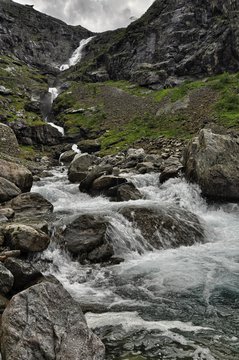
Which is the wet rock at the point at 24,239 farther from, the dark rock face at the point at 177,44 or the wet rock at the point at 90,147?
the dark rock face at the point at 177,44

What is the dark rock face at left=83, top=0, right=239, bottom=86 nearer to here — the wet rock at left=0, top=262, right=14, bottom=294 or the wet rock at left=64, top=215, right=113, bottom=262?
the wet rock at left=64, top=215, right=113, bottom=262

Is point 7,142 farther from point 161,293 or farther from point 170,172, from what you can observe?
point 161,293

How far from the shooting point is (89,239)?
15883mm

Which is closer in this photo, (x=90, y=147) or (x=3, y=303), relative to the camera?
(x=3, y=303)

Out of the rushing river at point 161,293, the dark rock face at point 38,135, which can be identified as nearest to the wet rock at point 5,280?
the rushing river at point 161,293

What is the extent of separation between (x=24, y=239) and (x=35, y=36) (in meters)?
155

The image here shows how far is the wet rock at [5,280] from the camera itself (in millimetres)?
9539

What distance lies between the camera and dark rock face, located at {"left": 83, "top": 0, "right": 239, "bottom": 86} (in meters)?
80.4

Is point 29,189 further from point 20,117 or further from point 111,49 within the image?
point 111,49

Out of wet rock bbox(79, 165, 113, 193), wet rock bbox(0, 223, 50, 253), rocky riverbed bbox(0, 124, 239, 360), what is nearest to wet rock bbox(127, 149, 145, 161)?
rocky riverbed bbox(0, 124, 239, 360)

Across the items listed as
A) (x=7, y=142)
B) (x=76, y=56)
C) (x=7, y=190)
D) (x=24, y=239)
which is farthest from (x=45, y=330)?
(x=76, y=56)

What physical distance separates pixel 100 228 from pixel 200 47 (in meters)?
81.0

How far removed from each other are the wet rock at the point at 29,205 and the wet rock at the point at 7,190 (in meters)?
0.91

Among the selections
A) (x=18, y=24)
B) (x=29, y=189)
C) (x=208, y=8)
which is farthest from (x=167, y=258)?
(x=18, y=24)
